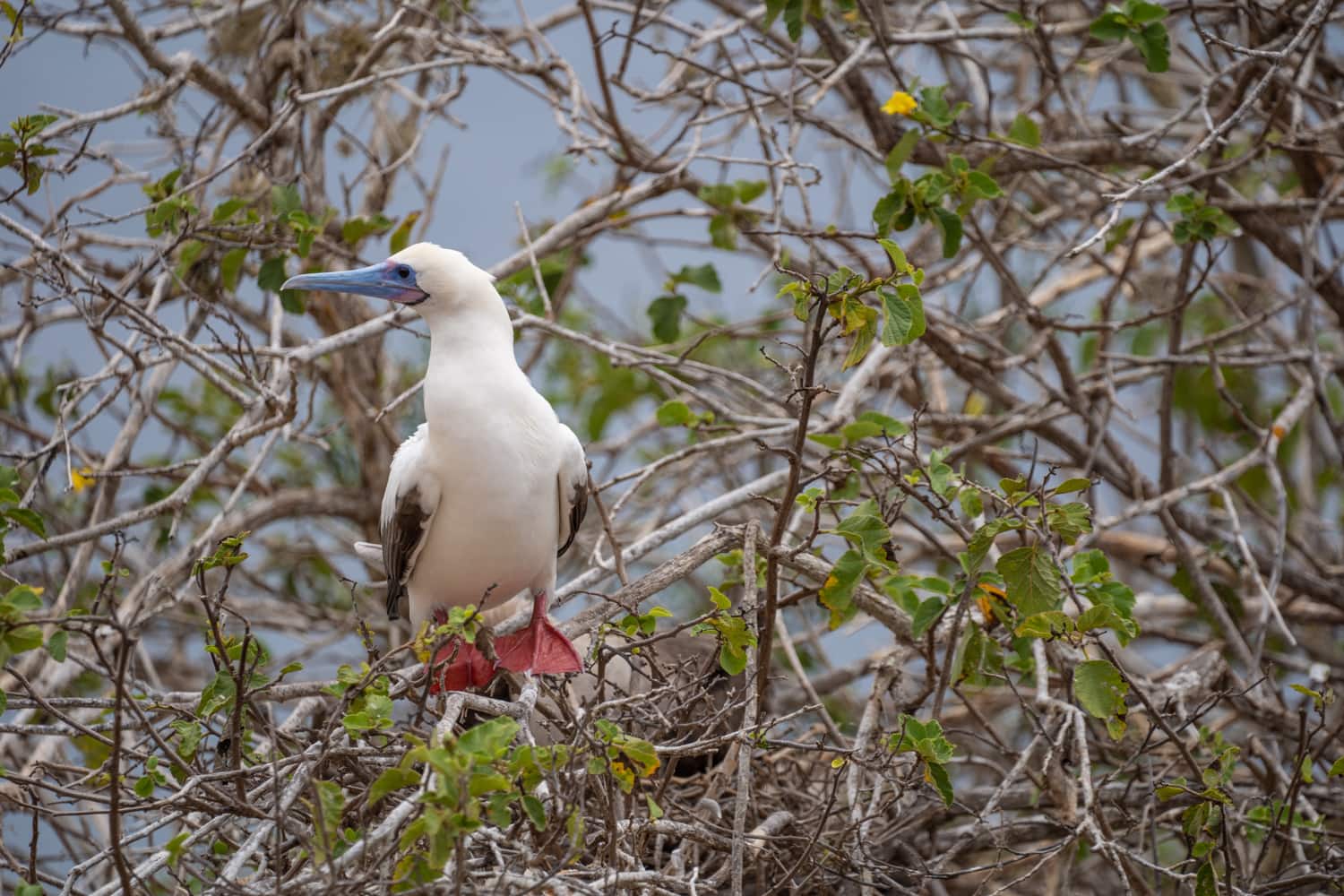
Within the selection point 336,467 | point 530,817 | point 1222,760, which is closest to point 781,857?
point 1222,760

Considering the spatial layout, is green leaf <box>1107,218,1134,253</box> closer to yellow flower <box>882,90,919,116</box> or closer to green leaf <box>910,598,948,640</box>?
yellow flower <box>882,90,919,116</box>

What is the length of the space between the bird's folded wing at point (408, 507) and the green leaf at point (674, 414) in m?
0.65

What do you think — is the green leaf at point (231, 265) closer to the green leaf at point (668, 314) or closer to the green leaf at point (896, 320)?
the green leaf at point (668, 314)

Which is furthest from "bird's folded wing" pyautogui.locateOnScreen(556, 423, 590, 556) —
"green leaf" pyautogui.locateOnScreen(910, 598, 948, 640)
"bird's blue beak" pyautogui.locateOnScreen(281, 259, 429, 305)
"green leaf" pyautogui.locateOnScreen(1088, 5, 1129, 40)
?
"green leaf" pyautogui.locateOnScreen(1088, 5, 1129, 40)

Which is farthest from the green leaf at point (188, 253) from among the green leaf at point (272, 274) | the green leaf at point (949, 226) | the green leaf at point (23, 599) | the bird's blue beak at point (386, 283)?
the green leaf at point (949, 226)

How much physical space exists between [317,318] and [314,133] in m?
0.69

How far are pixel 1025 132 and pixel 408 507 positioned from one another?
216cm

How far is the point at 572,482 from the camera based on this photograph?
349cm

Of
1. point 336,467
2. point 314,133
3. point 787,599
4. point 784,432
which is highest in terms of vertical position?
point 314,133

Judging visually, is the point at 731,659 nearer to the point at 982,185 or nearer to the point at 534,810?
the point at 534,810

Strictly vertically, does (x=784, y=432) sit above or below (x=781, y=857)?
above

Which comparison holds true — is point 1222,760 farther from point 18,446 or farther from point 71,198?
point 18,446

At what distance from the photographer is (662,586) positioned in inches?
129

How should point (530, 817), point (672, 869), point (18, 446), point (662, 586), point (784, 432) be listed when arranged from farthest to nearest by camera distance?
1. point (18, 446)
2. point (784, 432)
3. point (662, 586)
4. point (672, 869)
5. point (530, 817)
